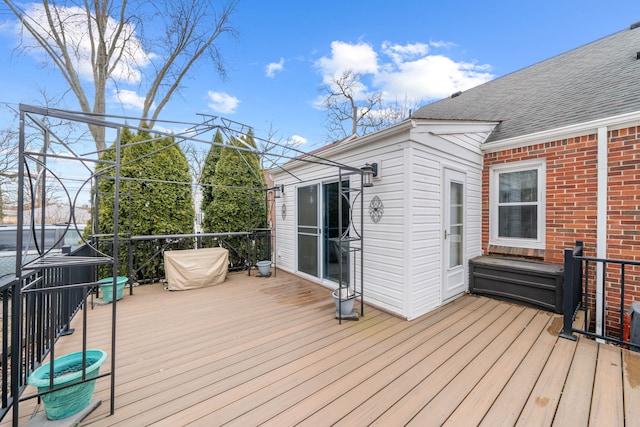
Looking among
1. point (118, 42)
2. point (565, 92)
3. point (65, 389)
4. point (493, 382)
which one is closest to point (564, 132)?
point (565, 92)

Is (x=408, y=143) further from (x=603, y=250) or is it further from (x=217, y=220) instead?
(x=217, y=220)

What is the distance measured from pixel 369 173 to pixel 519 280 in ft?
8.58

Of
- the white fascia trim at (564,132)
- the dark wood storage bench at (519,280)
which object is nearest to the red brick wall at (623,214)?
the white fascia trim at (564,132)

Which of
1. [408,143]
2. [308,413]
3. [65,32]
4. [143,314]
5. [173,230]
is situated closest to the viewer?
[308,413]

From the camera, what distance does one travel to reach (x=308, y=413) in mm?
1756

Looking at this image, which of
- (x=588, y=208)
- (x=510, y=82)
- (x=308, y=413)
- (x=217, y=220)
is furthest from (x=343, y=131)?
(x=308, y=413)

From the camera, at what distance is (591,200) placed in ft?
11.4

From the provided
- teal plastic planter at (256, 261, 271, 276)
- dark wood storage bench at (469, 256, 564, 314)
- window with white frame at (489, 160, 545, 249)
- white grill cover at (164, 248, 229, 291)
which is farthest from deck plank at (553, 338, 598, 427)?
white grill cover at (164, 248, 229, 291)

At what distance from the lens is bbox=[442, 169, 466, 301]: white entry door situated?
3816mm

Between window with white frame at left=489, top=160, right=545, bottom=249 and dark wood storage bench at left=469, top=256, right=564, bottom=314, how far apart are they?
15.1 inches

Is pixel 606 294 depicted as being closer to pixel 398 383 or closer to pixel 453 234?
pixel 453 234

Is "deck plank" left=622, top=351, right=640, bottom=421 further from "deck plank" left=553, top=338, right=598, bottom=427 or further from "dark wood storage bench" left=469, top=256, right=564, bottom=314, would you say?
"dark wood storage bench" left=469, top=256, right=564, bottom=314

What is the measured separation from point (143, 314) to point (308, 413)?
286cm

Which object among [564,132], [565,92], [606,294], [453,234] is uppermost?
[565,92]
